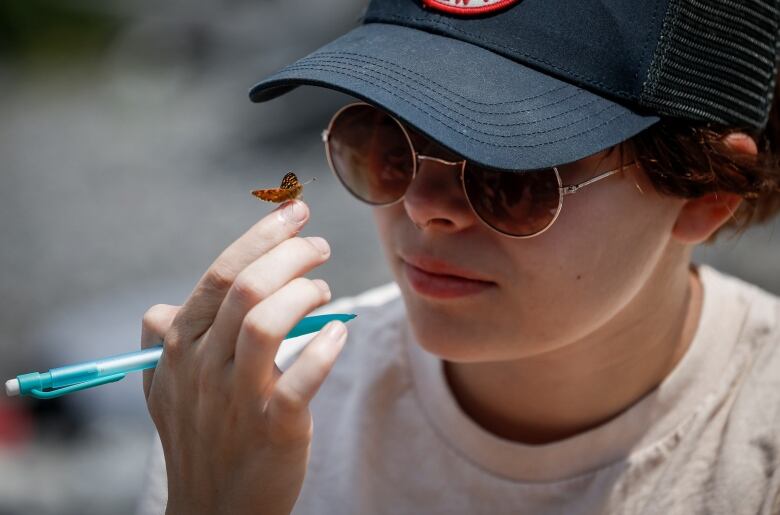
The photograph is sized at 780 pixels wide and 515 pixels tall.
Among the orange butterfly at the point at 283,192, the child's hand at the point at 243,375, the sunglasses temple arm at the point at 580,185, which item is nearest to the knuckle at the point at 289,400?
the child's hand at the point at 243,375

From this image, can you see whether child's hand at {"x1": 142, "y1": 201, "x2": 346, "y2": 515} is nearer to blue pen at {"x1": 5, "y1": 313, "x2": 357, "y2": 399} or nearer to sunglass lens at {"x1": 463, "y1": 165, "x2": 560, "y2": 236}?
blue pen at {"x1": 5, "y1": 313, "x2": 357, "y2": 399}

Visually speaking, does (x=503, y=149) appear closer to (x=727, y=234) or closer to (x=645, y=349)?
(x=645, y=349)

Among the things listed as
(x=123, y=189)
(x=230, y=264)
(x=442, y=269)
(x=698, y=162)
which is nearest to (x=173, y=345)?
(x=230, y=264)

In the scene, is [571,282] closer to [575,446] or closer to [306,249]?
[575,446]

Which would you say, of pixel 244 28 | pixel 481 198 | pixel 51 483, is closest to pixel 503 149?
pixel 481 198

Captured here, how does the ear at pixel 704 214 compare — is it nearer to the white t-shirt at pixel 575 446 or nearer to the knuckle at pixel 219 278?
the white t-shirt at pixel 575 446

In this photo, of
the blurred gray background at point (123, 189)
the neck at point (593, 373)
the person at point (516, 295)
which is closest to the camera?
the person at point (516, 295)

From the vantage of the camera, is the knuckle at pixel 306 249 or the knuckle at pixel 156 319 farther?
the knuckle at pixel 156 319
